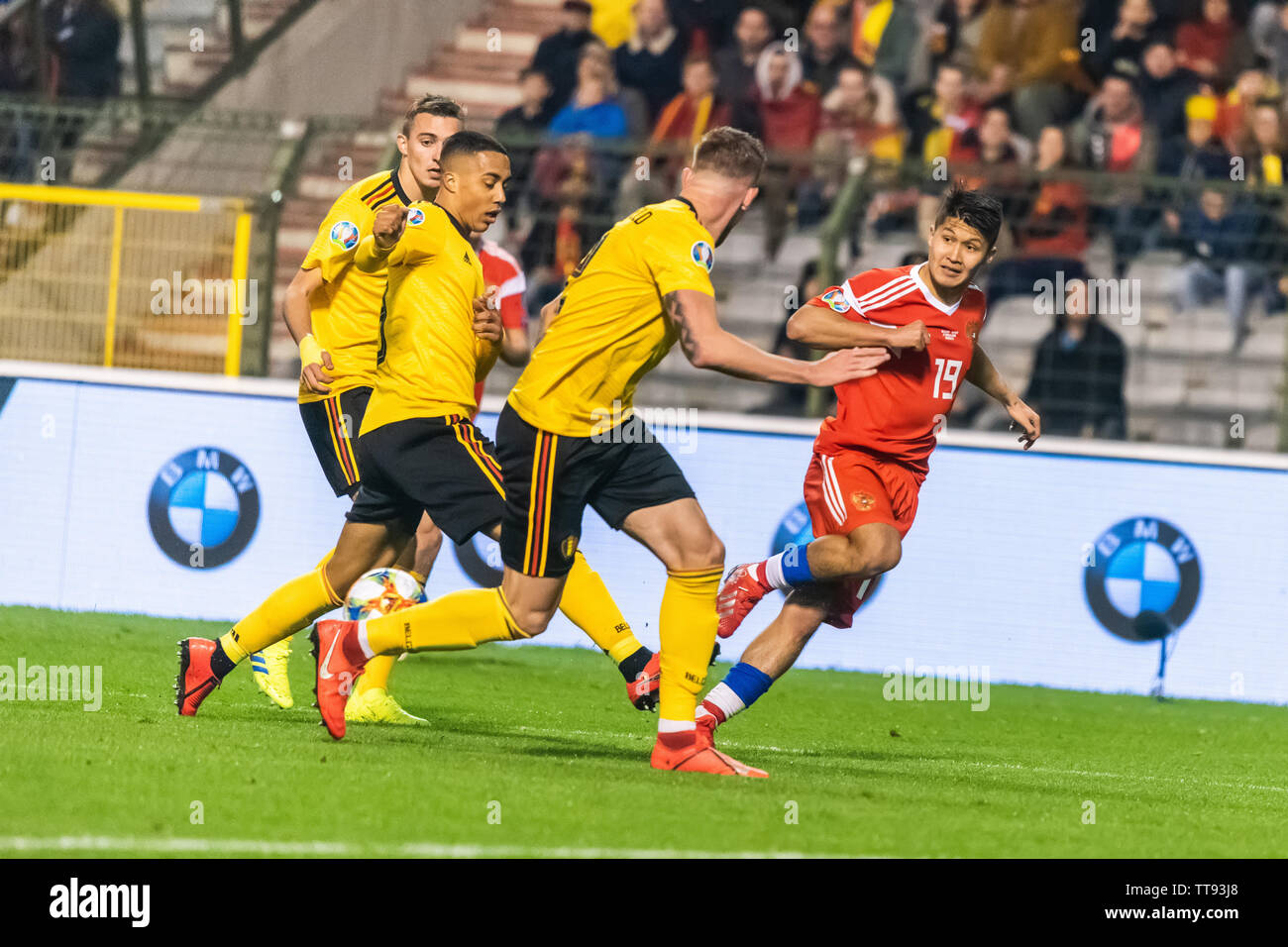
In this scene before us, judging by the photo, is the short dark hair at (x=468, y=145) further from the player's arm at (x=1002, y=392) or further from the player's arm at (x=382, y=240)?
the player's arm at (x=1002, y=392)

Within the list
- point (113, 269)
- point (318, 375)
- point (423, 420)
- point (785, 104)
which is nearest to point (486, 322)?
point (423, 420)

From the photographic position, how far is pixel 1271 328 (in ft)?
42.1

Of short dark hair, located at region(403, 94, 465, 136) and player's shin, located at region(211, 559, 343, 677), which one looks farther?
short dark hair, located at region(403, 94, 465, 136)

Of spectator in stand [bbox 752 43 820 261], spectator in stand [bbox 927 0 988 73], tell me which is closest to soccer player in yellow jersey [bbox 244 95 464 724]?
spectator in stand [bbox 752 43 820 261]

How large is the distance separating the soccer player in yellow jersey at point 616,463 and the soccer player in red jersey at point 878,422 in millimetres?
693

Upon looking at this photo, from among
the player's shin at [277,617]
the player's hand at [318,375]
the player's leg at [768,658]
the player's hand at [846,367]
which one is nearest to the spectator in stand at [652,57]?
the player's hand at [318,375]

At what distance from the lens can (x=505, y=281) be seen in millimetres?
7707

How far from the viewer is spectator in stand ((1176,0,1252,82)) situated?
1457 cm

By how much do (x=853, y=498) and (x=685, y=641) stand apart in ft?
4.07

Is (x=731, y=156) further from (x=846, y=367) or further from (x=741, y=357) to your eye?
(x=846, y=367)

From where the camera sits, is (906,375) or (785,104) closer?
(906,375)

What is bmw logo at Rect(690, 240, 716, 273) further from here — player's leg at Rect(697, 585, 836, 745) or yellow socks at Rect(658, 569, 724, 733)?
player's leg at Rect(697, 585, 836, 745)

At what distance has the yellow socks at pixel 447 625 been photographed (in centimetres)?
619
